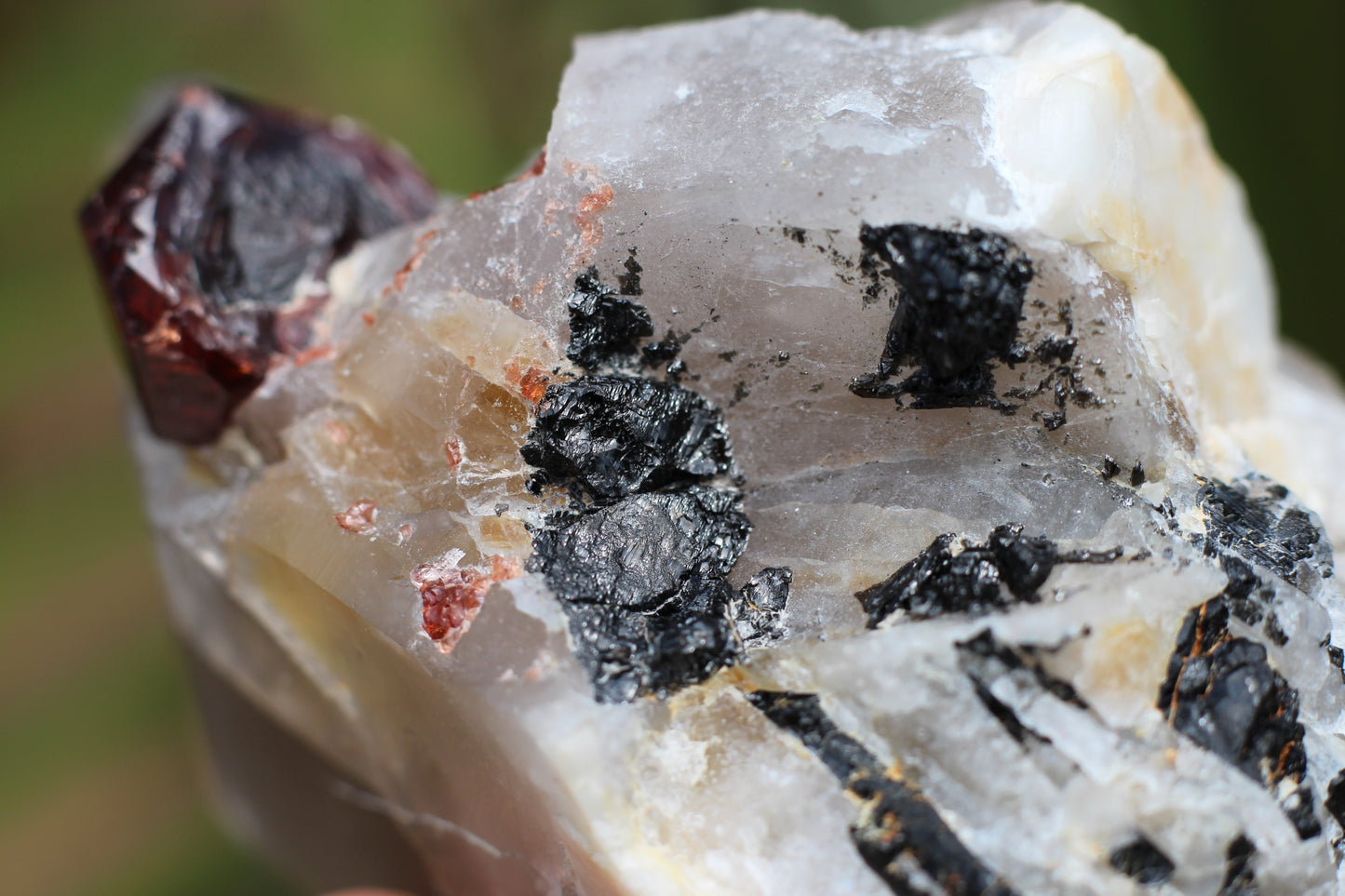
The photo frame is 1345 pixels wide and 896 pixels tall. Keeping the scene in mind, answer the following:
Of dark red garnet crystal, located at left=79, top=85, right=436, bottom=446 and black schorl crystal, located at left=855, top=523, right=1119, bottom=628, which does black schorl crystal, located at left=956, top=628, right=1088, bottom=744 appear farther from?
dark red garnet crystal, located at left=79, top=85, right=436, bottom=446

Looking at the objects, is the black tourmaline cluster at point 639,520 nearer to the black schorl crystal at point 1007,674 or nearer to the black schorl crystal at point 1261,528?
the black schorl crystal at point 1007,674

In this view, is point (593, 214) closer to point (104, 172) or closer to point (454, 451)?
point (454, 451)

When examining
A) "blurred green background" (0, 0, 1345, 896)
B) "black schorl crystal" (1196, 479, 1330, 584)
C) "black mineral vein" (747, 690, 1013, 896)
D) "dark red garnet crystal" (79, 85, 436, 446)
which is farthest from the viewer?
"blurred green background" (0, 0, 1345, 896)

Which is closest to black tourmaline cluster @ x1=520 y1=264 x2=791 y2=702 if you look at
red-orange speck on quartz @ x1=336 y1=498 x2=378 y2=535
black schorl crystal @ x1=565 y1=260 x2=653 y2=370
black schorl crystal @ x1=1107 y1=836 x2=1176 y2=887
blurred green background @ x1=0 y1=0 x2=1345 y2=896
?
black schorl crystal @ x1=565 y1=260 x2=653 y2=370

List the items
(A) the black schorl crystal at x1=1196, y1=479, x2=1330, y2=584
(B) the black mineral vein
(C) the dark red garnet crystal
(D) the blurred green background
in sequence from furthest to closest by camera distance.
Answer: (D) the blurred green background → (C) the dark red garnet crystal → (A) the black schorl crystal at x1=1196, y1=479, x2=1330, y2=584 → (B) the black mineral vein

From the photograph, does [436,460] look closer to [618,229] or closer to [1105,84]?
[618,229]

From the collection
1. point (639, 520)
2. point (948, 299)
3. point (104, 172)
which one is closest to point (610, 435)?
point (639, 520)
